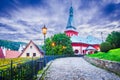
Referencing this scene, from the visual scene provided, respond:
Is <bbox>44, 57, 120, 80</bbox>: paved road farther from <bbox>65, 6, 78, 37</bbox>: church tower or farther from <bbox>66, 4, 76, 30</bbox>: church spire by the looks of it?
<bbox>66, 4, 76, 30</bbox>: church spire

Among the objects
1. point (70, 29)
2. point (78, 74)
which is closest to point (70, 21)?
point (70, 29)

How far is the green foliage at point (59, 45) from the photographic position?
60531 mm

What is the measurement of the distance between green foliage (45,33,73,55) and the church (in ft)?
67.6

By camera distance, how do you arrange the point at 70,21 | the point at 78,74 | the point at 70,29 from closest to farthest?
the point at 78,74, the point at 70,29, the point at 70,21

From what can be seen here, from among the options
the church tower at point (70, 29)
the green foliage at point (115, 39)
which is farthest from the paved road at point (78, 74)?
the church tower at point (70, 29)

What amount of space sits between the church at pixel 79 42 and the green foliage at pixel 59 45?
20.6 metres

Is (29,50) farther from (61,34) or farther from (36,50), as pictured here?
(61,34)

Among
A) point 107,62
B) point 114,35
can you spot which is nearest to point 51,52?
point 114,35

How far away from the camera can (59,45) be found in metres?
62.3

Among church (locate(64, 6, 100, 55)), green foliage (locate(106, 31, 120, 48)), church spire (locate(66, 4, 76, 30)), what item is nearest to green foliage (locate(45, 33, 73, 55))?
church (locate(64, 6, 100, 55))

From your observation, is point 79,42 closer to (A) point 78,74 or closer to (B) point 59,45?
→ (B) point 59,45

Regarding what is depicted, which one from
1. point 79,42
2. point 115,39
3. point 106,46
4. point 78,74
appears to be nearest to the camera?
point 78,74

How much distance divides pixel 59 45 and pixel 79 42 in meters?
26.6

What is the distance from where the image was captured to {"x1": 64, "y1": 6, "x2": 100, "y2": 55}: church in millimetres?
86750
